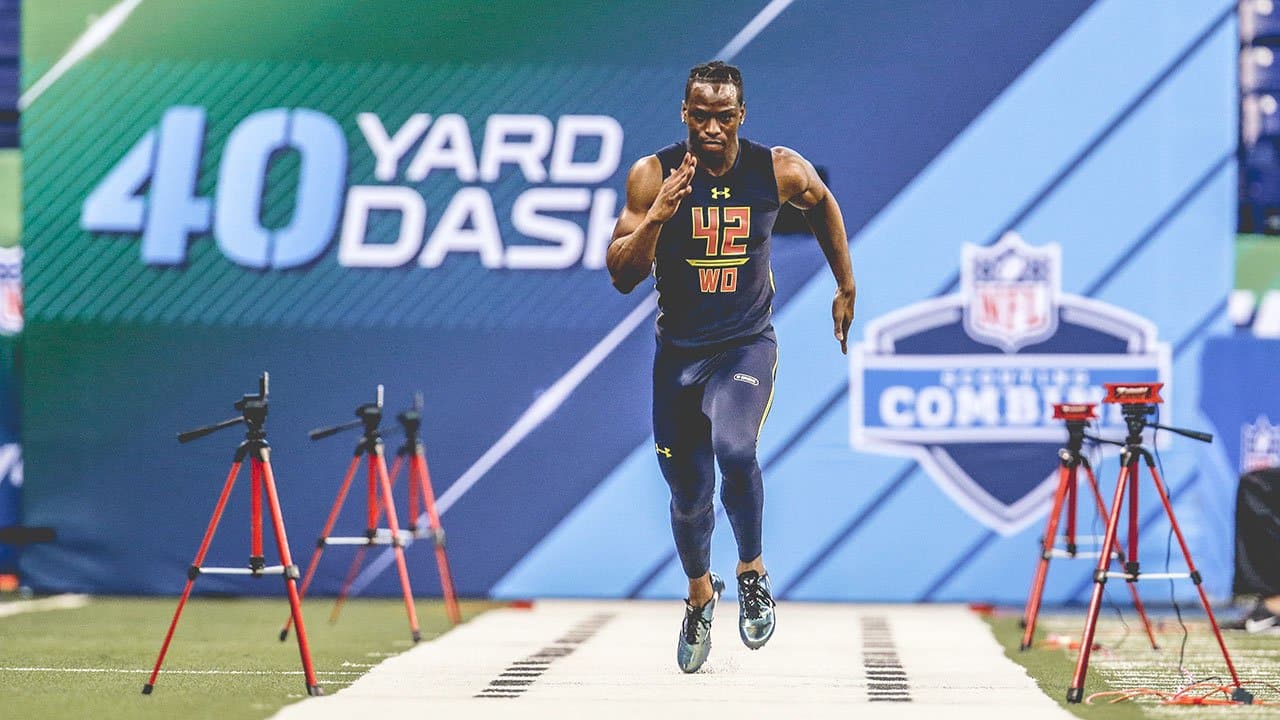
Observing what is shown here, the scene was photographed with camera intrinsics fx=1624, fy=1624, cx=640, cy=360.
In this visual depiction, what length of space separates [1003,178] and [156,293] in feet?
14.2

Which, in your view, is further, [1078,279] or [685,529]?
[1078,279]

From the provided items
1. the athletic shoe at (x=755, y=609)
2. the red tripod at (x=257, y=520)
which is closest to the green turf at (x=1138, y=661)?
the athletic shoe at (x=755, y=609)

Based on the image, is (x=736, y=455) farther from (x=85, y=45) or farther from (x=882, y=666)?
(x=85, y=45)

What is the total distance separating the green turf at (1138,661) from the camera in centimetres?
455

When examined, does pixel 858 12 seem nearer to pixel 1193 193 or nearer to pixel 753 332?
pixel 1193 193

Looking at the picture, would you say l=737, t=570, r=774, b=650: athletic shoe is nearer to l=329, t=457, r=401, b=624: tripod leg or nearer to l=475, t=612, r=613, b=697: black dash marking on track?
l=475, t=612, r=613, b=697: black dash marking on track

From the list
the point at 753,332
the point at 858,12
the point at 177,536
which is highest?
the point at 858,12

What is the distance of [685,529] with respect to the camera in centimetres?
520

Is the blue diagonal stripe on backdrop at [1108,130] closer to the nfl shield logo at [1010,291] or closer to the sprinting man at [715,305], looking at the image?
the nfl shield logo at [1010,291]

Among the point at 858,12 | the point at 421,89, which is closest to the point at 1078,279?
the point at 858,12

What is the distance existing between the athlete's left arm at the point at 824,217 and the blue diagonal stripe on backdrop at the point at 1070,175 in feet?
9.20

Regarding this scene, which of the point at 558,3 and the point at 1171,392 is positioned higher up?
the point at 558,3

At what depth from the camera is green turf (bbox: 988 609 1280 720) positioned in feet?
14.9

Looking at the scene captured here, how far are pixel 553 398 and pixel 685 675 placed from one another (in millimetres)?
3029
